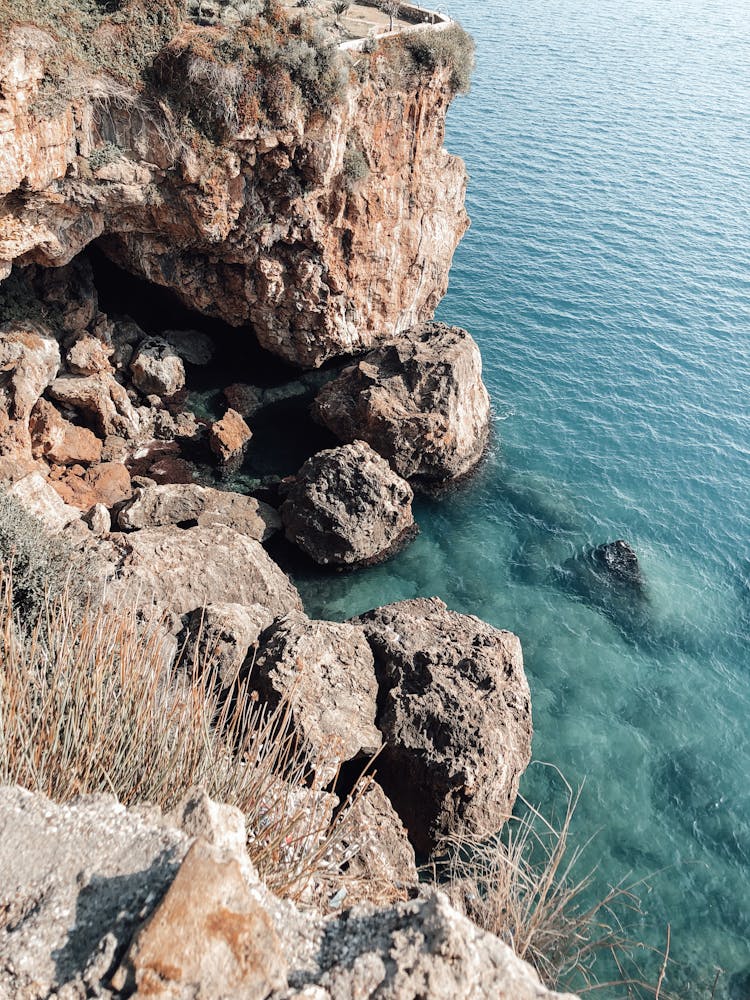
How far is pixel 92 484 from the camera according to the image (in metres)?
22.6

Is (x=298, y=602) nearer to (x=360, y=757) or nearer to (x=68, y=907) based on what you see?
(x=360, y=757)

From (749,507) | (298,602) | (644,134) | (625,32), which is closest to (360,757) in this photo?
(298,602)

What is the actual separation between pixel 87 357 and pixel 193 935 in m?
22.7

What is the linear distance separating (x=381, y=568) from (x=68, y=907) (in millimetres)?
17720

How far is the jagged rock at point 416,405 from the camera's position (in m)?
25.2

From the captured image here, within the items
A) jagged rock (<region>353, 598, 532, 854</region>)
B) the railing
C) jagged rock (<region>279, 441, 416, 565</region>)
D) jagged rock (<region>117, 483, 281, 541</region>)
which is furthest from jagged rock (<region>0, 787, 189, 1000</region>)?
the railing

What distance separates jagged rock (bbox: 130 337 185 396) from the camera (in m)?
26.5

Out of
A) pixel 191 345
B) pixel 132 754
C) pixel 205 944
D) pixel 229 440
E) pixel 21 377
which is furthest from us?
pixel 191 345

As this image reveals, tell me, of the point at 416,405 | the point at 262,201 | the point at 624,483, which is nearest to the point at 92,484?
the point at 262,201

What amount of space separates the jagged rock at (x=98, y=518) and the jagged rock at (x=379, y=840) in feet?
34.7

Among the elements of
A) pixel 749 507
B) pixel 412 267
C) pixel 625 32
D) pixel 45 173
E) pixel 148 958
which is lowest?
pixel 749 507

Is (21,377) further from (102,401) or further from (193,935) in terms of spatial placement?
(193,935)

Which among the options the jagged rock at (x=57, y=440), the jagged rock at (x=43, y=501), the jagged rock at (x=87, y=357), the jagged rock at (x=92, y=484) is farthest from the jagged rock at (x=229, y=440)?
the jagged rock at (x=43, y=501)

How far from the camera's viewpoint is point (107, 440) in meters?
24.6
